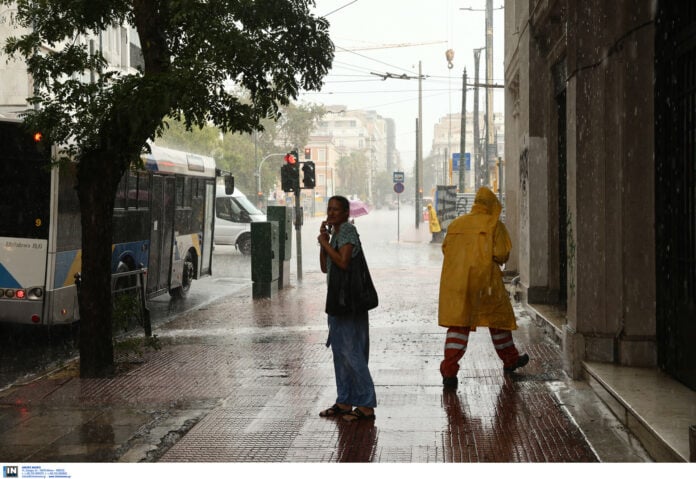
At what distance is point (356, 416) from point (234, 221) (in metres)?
24.5

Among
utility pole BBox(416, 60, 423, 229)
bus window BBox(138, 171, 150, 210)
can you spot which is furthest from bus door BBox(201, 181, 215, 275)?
utility pole BBox(416, 60, 423, 229)

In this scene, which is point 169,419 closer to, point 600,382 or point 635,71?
point 600,382

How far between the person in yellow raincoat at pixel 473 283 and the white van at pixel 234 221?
75.0 feet

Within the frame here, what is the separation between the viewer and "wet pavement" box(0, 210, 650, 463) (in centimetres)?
599

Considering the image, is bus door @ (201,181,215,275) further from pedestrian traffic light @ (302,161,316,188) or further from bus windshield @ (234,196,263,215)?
bus windshield @ (234,196,263,215)

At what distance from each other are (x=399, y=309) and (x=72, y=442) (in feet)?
28.4

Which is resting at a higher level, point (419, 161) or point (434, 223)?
point (419, 161)

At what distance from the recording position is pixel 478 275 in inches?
315

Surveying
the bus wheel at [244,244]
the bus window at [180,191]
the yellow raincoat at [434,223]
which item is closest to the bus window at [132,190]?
the bus window at [180,191]

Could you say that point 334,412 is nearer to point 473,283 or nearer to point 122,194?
point 473,283

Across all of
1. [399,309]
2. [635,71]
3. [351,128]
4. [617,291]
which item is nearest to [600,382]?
[617,291]

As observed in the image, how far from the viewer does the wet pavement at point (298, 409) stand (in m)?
5.99

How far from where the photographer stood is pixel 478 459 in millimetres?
5781

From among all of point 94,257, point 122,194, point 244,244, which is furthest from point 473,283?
point 244,244
